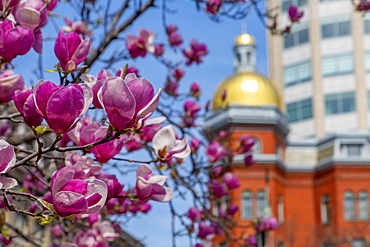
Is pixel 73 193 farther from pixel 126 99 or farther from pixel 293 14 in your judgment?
pixel 293 14

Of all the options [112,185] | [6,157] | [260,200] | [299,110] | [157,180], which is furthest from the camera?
[299,110]

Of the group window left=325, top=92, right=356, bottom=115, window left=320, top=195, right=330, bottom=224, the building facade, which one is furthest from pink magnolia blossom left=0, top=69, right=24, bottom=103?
window left=325, top=92, right=356, bottom=115

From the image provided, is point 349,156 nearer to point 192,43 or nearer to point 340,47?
point 340,47

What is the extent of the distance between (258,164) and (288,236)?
4097 mm

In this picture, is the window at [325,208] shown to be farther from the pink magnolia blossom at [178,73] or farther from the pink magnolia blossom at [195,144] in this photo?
the pink magnolia blossom at [195,144]

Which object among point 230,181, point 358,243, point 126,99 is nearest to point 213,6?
point 230,181

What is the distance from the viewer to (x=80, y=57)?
2717 mm

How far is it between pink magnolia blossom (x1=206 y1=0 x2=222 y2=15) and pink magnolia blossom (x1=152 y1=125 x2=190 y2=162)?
3034mm

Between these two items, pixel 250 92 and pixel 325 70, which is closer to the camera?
pixel 250 92

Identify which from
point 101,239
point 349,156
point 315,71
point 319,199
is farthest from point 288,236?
point 101,239

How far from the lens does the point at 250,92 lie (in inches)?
1275

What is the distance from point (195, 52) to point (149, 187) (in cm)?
394

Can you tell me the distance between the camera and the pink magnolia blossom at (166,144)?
2734mm

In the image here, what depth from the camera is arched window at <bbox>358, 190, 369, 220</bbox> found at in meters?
31.8
